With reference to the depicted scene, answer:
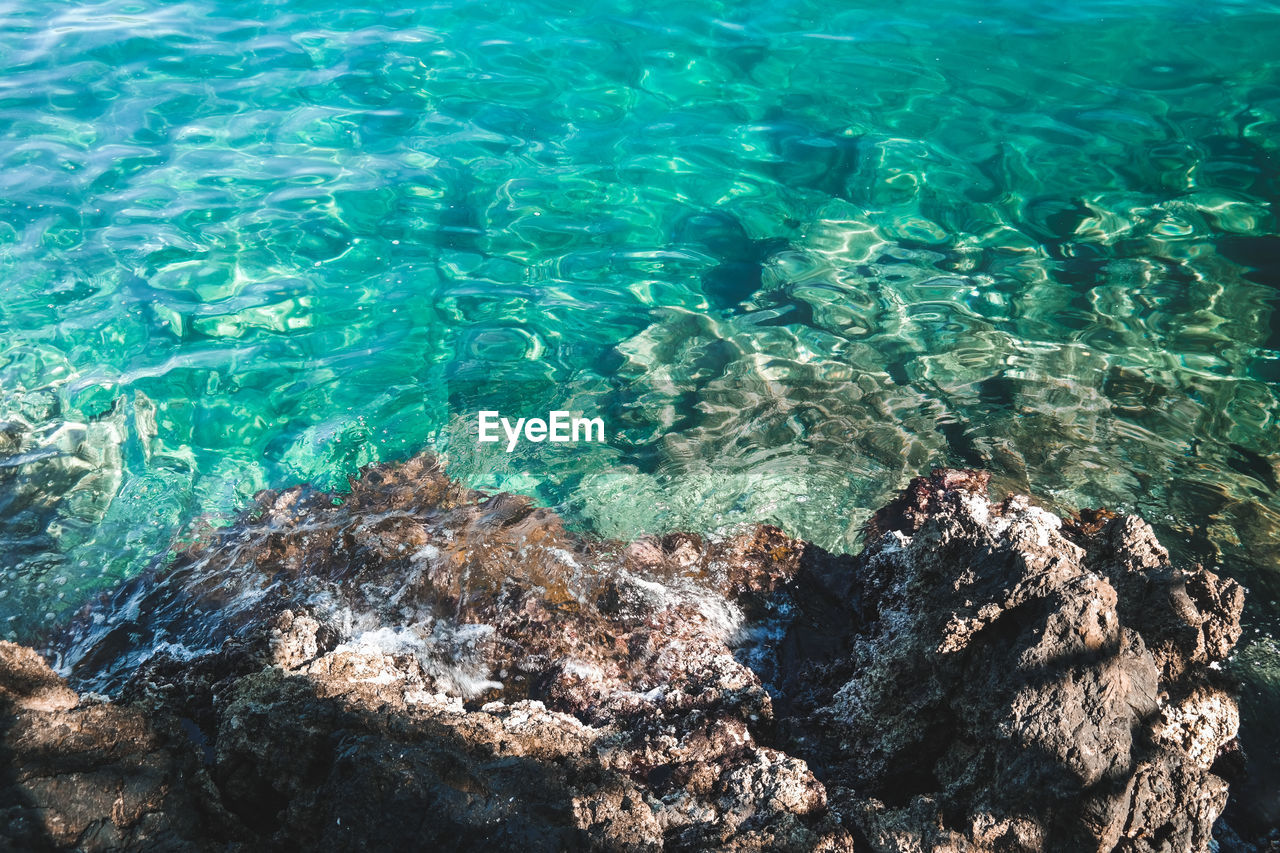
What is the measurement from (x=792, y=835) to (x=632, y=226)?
4.92 metres

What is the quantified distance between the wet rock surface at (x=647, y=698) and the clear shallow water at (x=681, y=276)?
32.9 inches

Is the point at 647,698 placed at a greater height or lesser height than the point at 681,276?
lesser

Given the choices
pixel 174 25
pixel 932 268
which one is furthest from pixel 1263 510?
pixel 174 25

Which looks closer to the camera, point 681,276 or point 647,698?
point 647,698

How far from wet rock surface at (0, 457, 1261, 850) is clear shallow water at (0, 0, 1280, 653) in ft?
2.74

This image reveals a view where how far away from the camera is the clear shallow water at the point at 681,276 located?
16.4 ft

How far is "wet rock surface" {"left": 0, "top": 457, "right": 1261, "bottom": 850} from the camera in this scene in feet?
7.71

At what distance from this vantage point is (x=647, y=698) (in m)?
3.25

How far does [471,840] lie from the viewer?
2188 mm

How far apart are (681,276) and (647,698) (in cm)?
369

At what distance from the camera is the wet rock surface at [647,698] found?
7.71ft

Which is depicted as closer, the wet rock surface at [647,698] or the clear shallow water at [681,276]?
the wet rock surface at [647,698]

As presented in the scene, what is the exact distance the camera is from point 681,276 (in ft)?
20.1

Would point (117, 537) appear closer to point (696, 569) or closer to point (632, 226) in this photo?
point (696, 569)
